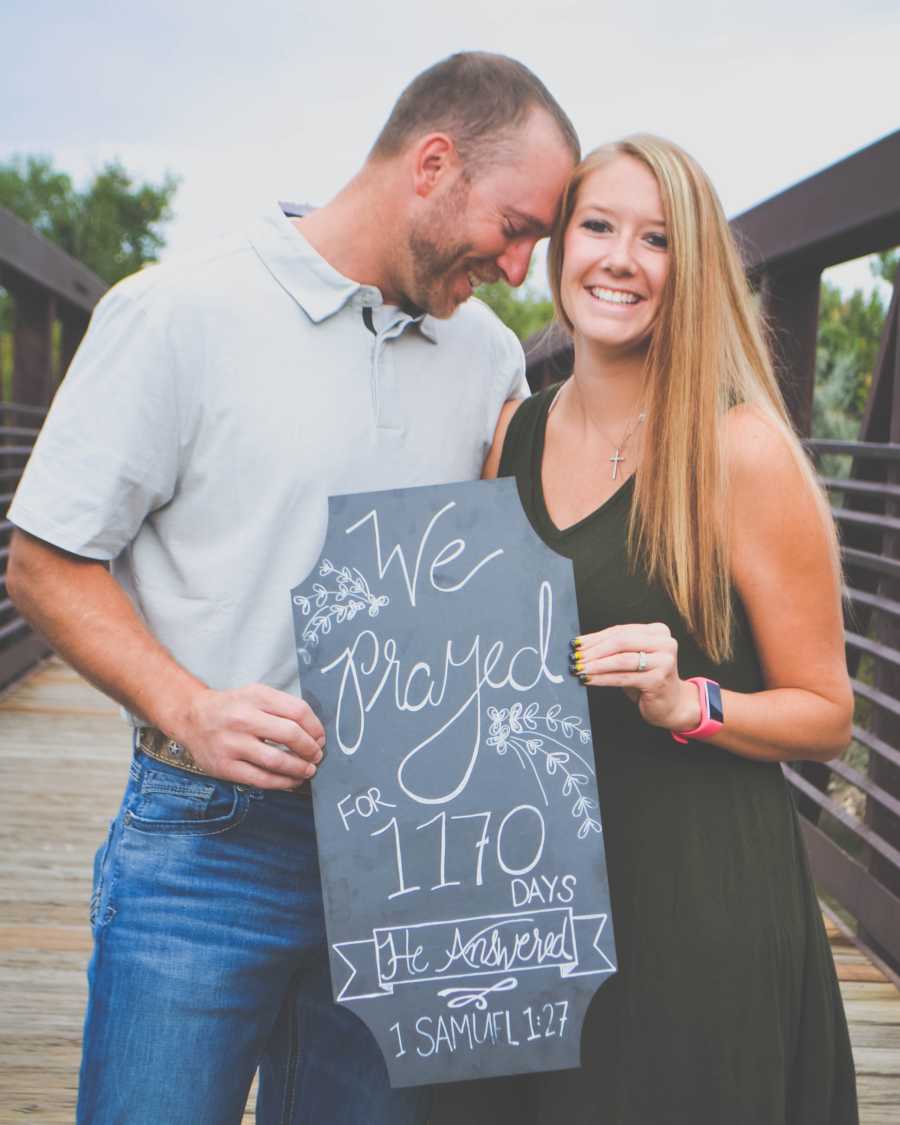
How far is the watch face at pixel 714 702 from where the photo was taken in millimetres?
1416

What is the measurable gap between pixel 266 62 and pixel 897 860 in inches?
2700

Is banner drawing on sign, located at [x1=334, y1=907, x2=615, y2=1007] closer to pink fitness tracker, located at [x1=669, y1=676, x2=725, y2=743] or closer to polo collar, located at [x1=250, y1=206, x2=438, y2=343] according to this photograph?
pink fitness tracker, located at [x1=669, y1=676, x2=725, y2=743]

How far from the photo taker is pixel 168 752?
1464 mm

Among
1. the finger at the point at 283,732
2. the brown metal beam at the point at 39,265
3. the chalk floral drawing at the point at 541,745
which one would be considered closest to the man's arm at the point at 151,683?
the finger at the point at 283,732

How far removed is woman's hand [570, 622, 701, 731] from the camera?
1305 mm

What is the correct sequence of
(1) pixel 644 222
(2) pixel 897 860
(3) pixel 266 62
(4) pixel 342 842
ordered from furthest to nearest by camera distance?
A: (3) pixel 266 62
(2) pixel 897 860
(1) pixel 644 222
(4) pixel 342 842

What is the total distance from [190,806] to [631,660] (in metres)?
0.60

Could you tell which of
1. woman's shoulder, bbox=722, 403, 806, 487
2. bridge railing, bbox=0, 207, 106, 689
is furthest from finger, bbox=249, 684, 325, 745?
bridge railing, bbox=0, 207, 106, 689

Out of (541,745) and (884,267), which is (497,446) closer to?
(541,745)

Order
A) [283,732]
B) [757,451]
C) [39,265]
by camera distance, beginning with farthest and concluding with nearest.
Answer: [39,265] < [757,451] < [283,732]

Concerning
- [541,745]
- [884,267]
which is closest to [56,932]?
[541,745]

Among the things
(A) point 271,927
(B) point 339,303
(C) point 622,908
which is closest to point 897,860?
(C) point 622,908

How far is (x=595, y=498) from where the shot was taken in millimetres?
1599

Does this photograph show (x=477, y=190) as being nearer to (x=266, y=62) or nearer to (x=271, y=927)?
(x=271, y=927)
